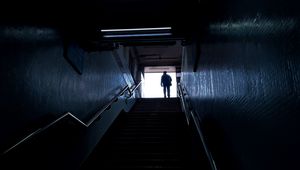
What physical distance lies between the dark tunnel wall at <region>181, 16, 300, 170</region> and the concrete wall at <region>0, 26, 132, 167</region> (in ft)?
6.18

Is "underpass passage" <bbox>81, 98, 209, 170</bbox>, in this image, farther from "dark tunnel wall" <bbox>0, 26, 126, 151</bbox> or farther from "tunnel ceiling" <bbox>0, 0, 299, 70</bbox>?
"tunnel ceiling" <bbox>0, 0, 299, 70</bbox>

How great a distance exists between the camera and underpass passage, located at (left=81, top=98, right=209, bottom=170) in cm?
381

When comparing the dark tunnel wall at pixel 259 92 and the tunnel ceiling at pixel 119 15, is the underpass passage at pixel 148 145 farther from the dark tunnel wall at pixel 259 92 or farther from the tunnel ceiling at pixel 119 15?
the tunnel ceiling at pixel 119 15

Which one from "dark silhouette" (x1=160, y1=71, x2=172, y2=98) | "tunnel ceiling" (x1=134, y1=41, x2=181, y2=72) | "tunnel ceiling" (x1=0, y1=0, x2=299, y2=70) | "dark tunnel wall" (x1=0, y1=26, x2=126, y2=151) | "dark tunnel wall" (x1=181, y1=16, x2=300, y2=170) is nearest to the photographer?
"dark tunnel wall" (x1=181, y1=16, x2=300, y2=170)

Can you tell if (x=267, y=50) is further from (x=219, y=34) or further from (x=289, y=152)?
(x=219, y=34)

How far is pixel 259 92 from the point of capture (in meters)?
1.49

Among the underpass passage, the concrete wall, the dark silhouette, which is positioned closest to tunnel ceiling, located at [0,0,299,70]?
the concrete wall

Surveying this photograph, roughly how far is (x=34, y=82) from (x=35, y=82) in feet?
0.06

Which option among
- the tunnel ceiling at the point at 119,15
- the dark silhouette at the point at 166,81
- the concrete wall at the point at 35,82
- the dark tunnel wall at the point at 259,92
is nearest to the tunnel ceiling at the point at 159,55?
the dark silhouette at the point at 166,81

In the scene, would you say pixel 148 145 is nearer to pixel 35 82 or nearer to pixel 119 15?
pixel 119 15

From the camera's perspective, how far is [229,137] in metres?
2.20

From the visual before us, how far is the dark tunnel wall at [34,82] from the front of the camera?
7.10ft

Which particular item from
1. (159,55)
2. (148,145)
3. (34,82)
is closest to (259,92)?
(34,82)

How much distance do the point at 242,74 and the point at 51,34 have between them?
236 centimetres
